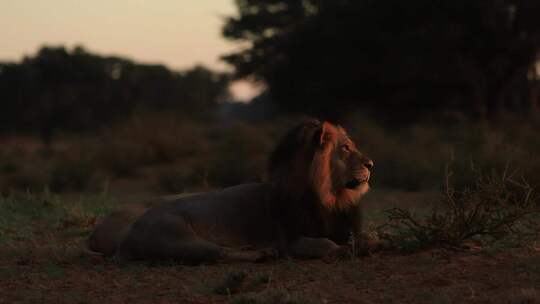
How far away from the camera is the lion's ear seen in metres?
6.22

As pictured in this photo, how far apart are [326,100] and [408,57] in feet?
11.2

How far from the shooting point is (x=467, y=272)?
17.9 feet

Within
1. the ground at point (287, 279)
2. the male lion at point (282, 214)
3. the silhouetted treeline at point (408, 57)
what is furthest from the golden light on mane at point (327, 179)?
the silhouetted treeline at point (408, 57)

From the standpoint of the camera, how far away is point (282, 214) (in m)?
6.33

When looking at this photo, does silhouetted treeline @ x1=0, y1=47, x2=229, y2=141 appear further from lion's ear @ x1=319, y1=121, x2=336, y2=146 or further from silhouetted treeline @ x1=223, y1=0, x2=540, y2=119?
lion's ear @ x1=319, y1=121, x2=336, y2=146

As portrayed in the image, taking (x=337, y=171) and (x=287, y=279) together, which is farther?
(x=337, y=171)

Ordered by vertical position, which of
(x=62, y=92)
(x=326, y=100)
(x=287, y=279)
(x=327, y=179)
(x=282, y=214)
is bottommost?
(x=287, y=279)

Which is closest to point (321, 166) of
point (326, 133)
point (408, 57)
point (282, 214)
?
point (326, 133)

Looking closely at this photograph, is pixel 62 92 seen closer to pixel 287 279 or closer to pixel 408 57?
pixel 408 57

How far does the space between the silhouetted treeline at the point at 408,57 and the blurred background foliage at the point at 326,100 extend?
39 mm

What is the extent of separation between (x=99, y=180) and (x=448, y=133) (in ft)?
27.4

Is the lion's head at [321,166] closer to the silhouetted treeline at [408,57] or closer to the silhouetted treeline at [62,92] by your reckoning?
the silhouetted treeline at [408,57]

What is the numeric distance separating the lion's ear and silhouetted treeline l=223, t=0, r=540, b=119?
16.4 meters

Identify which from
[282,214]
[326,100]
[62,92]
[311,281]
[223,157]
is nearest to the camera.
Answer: [311,281]
